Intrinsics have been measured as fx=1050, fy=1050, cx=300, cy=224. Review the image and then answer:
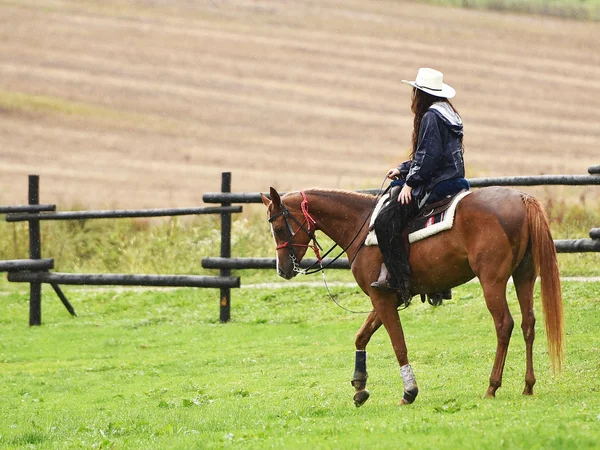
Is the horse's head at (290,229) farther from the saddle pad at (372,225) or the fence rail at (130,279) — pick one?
the fence rail at (130,279)

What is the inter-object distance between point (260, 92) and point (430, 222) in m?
25.9

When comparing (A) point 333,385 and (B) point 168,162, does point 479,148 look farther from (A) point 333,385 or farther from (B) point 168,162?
(A) point 333,385

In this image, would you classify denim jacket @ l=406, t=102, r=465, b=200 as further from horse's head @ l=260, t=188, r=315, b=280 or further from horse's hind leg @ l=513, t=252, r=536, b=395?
horse's head @ l=260, t=188, r=315, b=280

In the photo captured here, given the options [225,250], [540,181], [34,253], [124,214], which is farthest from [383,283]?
[34,253]

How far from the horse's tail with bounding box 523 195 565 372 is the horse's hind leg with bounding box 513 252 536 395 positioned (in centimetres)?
21

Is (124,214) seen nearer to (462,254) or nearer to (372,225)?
(372,225)

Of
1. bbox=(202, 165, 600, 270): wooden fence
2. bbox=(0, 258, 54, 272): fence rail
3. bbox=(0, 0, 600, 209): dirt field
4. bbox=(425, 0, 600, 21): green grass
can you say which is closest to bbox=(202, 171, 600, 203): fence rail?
bbox=(202, 165, 600, 270): wooden fence

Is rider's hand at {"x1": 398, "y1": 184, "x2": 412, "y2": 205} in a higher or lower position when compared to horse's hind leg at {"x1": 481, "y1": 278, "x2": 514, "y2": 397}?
higher

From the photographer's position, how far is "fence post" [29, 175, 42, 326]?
15312 millimetres

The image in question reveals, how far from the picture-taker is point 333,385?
32.2ft

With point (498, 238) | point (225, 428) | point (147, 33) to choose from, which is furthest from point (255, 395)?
point (147, 33)

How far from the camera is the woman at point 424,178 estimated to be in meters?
7.93

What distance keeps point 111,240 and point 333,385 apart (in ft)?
33.5

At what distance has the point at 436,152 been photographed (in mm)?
7910
